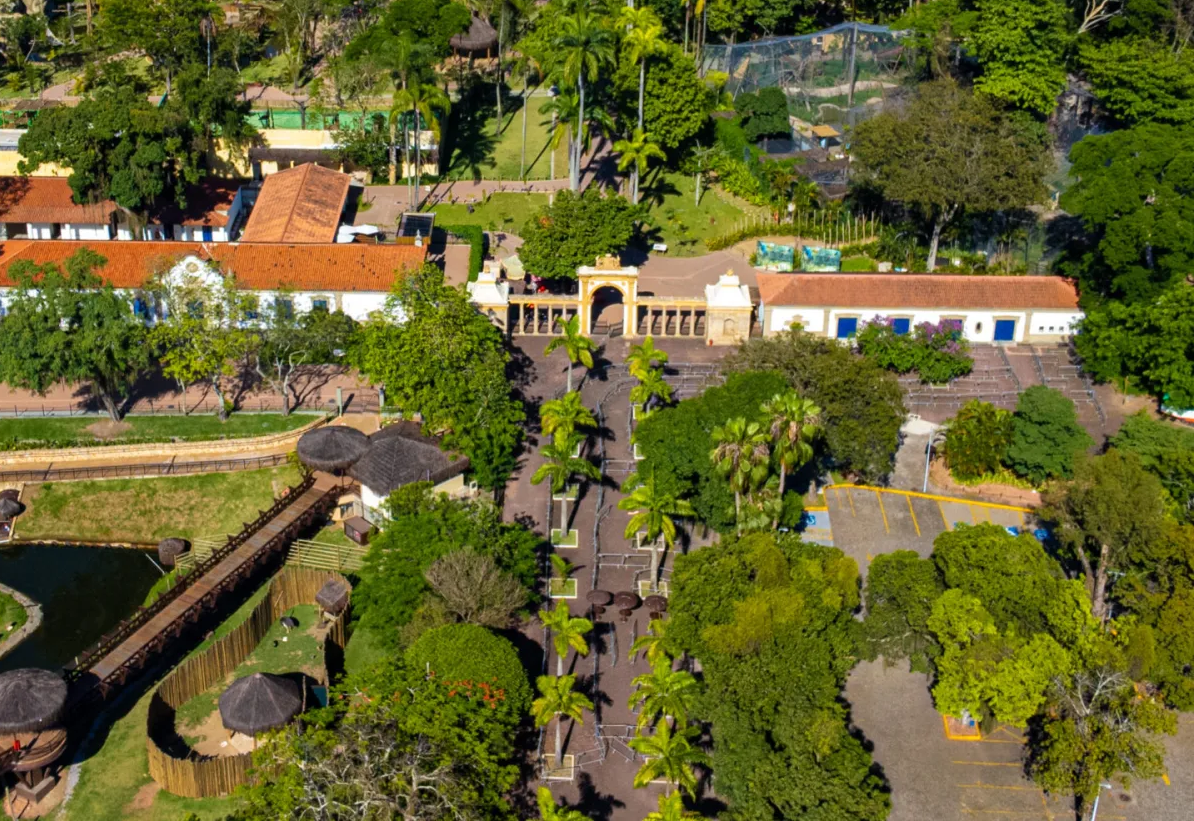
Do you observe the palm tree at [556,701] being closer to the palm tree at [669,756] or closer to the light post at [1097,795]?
the palm tree at [669,756]

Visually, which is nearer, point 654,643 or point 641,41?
point 654,643

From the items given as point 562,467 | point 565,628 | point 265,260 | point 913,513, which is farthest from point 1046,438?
point 265,260

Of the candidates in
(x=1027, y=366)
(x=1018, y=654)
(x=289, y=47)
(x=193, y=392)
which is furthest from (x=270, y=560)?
(x=289, y=47)

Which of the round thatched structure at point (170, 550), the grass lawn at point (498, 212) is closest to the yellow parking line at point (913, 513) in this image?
the grass lawn at point (498, 212)

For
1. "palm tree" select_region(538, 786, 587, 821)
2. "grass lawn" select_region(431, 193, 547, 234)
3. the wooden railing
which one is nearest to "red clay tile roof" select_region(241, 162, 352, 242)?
"grass lawn" select_region(431, 193, 547, 234)

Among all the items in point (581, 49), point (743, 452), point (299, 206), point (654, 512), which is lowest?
point (654, 512)

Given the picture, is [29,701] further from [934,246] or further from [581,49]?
[934,246]
